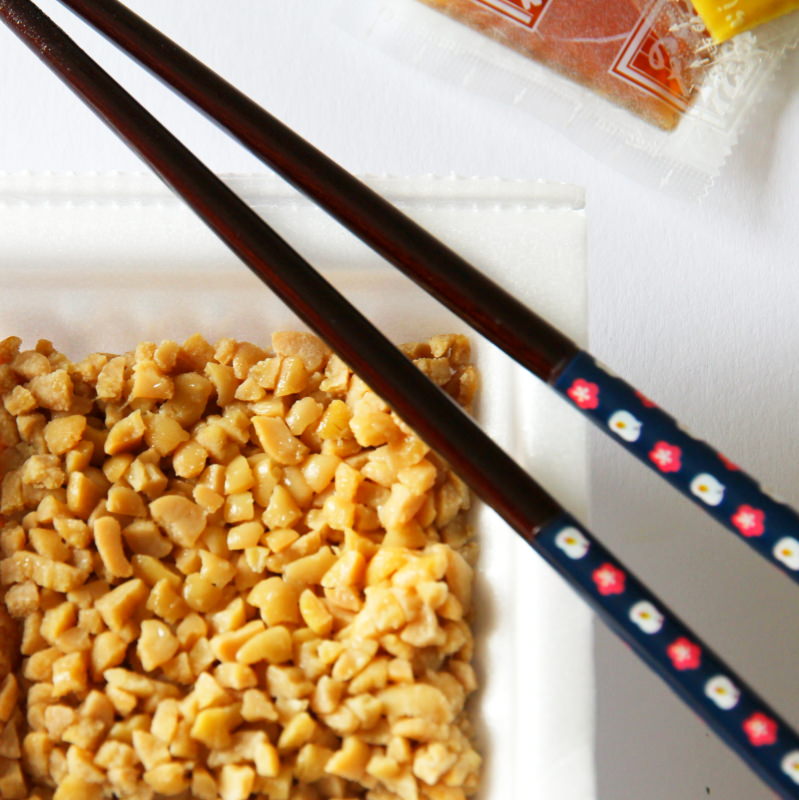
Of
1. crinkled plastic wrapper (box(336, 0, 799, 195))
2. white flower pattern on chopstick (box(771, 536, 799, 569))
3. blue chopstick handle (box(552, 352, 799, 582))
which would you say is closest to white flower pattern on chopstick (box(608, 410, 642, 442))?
blue chopstick handle (box(552, 352, 799, 582))

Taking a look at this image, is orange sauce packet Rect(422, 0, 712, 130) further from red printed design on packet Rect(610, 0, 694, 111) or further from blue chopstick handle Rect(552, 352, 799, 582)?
blue chopstick handle Rect(552, 352, 799, 582)

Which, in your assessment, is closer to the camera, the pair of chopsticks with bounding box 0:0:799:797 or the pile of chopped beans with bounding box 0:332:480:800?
the pair of chopsticks with bounding box 0:0:799:797

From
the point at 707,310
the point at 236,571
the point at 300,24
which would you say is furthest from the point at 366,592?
the point at 300,24

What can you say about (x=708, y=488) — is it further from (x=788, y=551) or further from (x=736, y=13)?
(x=736, y=13)

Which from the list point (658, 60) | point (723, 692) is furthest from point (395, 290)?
point (658, 60)

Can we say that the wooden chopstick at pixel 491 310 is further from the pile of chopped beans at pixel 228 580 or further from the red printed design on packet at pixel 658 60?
the red printed design on packet at pixel 658 60

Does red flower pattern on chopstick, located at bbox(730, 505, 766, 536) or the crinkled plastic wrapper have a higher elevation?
the crinkled plastic wrapper
